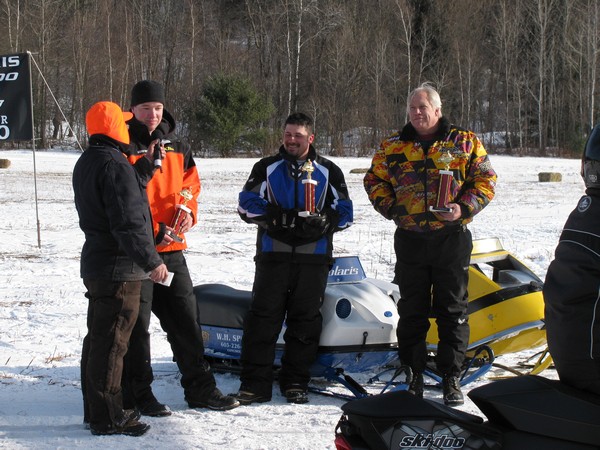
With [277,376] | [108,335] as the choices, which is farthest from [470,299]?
[108,335]

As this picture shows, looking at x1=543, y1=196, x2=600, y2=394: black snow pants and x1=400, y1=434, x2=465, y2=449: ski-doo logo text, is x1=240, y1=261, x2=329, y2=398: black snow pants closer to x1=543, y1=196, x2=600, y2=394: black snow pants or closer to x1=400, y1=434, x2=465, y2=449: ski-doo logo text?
x1=400, y1=434, x2=465, y2=449: ski-doo logo text

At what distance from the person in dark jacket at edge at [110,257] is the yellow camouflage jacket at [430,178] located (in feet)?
4.94

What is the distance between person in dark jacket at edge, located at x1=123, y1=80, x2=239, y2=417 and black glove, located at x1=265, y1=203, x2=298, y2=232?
0.44m

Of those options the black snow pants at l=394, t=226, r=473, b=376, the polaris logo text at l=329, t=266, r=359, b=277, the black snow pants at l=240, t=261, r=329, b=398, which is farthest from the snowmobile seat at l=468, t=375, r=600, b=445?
the polaris logo text at l=329, t=266, r=359, b=277

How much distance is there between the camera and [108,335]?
3688mm

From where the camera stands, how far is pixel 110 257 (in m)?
3.67

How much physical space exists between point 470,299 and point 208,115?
30.2 meters

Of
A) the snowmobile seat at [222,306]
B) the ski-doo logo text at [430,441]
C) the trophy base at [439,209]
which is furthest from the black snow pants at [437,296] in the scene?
the ski-doo logo text at [430,441]

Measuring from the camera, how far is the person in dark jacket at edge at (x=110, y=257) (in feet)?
11.8

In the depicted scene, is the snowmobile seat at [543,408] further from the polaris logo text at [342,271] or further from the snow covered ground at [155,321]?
the polaris logo text at [342,271]

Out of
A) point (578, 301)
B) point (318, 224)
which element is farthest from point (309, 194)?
point (578, 301)

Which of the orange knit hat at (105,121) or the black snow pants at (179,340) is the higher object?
the orange knit hat at (105,121)

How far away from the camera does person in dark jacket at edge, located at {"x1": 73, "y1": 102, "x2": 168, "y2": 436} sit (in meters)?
3.59

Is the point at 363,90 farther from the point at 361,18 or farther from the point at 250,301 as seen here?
the point at 250,301
